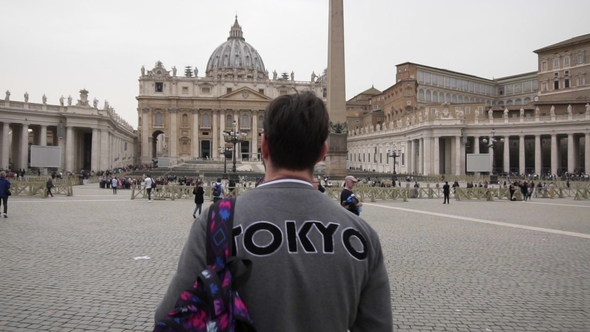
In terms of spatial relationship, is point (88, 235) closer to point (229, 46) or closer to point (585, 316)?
point (585, 316)

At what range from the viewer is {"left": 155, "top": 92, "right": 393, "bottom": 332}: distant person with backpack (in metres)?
1.68

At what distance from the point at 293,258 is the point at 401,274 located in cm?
608

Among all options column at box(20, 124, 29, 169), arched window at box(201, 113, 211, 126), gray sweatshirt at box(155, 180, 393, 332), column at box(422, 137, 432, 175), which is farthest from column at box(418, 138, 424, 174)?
gray sweatshirt at box(155, 180, 393, 332)

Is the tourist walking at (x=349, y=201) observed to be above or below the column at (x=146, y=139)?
below

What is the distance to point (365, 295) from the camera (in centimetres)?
188

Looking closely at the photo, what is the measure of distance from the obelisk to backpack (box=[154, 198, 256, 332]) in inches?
952

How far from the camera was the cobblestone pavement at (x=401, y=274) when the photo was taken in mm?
5156

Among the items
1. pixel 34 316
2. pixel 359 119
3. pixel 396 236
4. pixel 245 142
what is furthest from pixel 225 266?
pixel 245 142

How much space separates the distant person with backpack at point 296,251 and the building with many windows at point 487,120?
4306 centimetres

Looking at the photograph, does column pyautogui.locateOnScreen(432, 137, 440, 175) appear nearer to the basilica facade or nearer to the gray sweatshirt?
the basilica facade

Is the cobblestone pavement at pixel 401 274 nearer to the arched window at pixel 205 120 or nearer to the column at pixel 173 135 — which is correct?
the column at pixel 173 135

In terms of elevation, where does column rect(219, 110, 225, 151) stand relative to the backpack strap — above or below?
above

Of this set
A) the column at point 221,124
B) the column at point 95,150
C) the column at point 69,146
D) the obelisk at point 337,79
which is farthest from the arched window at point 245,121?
the obelisk at point 337,79

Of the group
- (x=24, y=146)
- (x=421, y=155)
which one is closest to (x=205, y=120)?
(x=24, y=146)
